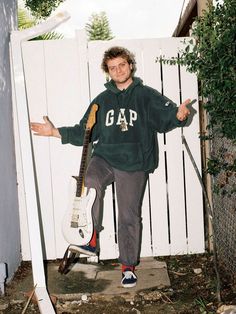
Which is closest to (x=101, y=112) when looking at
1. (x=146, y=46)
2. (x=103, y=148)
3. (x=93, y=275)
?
(x=103, y=148)

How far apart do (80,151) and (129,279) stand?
1.30 m

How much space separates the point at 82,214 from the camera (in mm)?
3406

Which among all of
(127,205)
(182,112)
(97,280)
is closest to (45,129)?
(127,205)

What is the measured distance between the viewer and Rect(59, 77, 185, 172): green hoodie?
3582mm

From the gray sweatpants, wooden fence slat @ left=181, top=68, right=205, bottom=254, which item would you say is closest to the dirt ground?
the gray sweatpants

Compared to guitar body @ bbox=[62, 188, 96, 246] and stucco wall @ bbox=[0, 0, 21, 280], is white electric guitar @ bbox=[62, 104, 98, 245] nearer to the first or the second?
guitar body @ bbox=[62, 188, 96, 246]

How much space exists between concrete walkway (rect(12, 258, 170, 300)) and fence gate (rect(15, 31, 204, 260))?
0.25 metres

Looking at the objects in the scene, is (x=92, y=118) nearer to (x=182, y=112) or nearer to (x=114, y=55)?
(x=114, y=55)

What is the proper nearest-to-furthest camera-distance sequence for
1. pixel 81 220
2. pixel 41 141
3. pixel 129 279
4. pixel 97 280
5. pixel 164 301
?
pixel 164 301
pixel 81 220
pixel 129 279
pixel 97 280
pixel 41 141

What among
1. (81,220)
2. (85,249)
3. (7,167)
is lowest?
(85,249)

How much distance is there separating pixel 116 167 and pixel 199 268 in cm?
127

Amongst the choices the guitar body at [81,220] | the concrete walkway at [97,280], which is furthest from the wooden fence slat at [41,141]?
the guitar body at [81,220]

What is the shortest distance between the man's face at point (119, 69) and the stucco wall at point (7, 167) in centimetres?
95

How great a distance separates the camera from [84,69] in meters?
4.04
